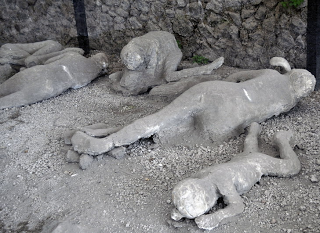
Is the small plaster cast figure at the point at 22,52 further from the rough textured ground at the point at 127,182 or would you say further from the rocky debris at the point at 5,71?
the rough textured ground at the point at 127,182

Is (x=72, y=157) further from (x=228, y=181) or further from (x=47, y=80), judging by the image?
(x=47, y=80)

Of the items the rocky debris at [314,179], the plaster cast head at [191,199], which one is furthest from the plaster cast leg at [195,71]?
the plaster cast head at [191,199]

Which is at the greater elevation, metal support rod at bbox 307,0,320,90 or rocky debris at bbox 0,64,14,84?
metal support rod at bbox 307,0,320,90

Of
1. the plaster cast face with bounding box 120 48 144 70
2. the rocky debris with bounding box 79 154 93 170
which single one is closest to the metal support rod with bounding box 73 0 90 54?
the plaster cast face with bounding box 120 48 144 70

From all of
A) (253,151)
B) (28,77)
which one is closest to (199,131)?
(253,151)

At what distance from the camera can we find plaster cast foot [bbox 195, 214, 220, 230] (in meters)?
3.06

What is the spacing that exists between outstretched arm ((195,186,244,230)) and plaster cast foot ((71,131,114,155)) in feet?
4.42

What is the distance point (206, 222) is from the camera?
10.1 feet

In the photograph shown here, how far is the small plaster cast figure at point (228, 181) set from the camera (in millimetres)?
3066

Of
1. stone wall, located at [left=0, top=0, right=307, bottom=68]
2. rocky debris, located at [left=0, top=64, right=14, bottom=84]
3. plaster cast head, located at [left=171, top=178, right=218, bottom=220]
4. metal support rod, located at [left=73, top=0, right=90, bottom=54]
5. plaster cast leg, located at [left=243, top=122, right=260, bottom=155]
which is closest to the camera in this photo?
plaster cast head, located at [left=171, top=178, right=218, bottom=220]

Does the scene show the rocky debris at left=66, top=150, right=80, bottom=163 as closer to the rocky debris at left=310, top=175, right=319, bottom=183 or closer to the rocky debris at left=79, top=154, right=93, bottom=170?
the rocky debris at left=79, top=154, right=93, bottom=170

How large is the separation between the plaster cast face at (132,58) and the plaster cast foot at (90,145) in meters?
1.50

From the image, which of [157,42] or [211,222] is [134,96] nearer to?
[157,42]

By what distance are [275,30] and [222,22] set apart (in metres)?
0.85
